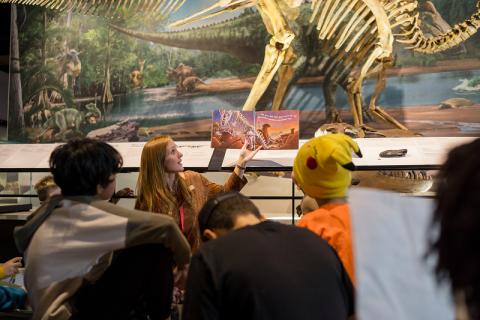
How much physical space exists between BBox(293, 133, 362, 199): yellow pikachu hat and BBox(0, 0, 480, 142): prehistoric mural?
3039 mm

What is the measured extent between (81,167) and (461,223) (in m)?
1.46

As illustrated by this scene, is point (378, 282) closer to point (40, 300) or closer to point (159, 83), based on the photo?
point (40, 300)

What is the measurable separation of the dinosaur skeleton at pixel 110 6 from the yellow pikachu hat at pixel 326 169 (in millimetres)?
4482

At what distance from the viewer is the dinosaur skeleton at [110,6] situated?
6.20 meters

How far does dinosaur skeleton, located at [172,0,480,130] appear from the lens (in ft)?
16.7

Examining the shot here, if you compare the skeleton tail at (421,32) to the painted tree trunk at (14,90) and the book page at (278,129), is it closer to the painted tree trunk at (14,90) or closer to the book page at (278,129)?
the book page at (278,129)

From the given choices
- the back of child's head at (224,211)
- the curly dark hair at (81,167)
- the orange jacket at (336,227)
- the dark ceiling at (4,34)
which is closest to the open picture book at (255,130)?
the orange jacket at (336,227)

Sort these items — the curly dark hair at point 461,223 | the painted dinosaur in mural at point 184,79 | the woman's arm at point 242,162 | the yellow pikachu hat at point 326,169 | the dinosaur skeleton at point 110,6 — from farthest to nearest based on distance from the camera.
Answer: the dinosaur skeleton at point 110,6 < the painted dinosaur in mural at point 184,79 < the woman's arm at point 242,162 < the yellow pikachu hat at point 326,169 < the curly dark hair at point 461,223

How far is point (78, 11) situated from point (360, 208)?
19.6 ft

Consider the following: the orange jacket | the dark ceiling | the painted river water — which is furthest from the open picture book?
the dark ceiling

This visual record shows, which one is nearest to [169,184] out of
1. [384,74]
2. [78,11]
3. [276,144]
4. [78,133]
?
[276,144]

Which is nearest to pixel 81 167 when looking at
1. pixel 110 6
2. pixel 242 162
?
pixel 242 162

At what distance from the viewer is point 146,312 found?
1.89 m

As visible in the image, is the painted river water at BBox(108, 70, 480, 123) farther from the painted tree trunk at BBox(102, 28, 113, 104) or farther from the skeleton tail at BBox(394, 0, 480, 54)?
the skeleton tail at BBox(394, 0, 480, 54)
